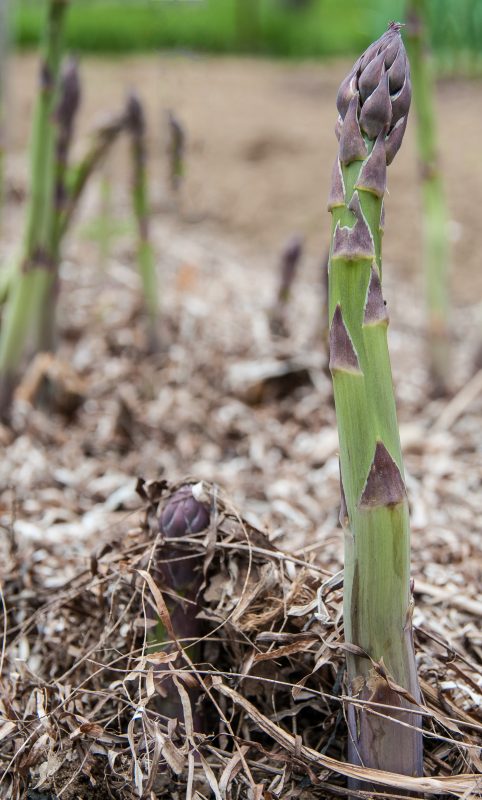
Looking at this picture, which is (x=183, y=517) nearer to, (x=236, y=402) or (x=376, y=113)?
(x=376, y=113)

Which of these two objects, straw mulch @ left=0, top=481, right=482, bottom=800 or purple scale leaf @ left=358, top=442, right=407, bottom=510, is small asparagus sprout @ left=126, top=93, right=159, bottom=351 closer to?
straw mulch @ left=0, top=481, right=482, bottom=800

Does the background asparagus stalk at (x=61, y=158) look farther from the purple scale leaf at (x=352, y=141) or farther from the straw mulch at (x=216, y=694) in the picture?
the purple scale leaf at (x=352, y=141)

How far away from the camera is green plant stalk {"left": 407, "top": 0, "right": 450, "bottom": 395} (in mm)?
2305

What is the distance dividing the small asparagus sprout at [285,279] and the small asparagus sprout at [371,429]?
5.86 ft

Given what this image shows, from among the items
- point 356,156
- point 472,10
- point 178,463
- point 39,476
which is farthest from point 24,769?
point 472,10

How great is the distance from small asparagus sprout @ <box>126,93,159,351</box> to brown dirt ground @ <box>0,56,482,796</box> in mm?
143

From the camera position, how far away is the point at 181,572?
1070mm

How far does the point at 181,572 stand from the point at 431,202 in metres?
1.76

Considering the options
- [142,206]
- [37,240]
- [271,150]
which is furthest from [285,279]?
[271,150]

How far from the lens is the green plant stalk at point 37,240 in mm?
2051

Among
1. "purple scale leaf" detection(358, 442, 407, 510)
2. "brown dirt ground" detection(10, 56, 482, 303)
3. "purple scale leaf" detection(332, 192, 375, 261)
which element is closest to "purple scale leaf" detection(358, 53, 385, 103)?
"purple scale leaf" detection(332, 192, 375, 261)

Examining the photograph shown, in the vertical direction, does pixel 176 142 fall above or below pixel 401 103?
above

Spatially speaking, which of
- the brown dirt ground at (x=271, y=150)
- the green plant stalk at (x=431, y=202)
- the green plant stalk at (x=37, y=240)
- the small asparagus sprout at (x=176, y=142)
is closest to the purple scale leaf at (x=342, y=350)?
the green plant stalk at (x=37, y=240)

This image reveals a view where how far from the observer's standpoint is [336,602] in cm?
112
